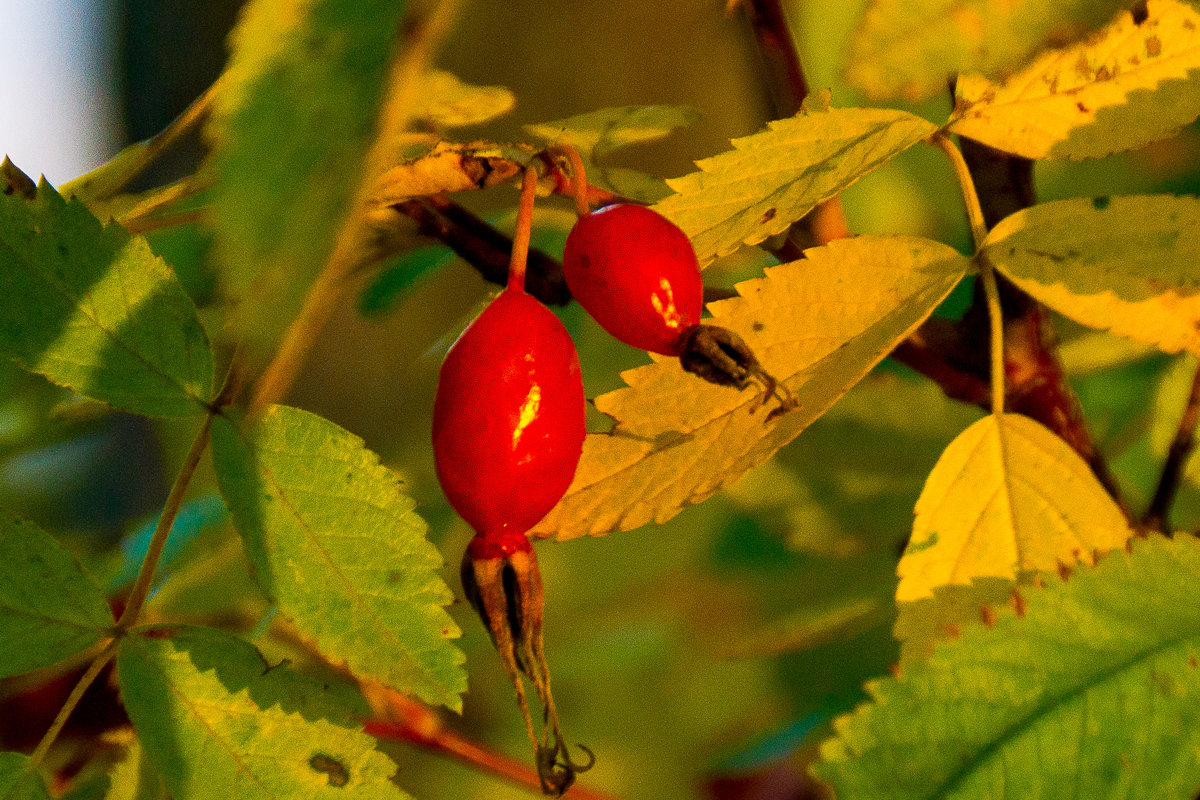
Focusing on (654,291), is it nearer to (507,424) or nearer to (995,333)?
(507,424)

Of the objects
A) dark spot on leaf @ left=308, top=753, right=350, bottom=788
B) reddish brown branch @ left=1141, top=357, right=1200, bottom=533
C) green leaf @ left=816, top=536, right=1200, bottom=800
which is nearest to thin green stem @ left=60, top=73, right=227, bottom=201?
dark spot on leaf @ left=308, top=753, right=350, bottom=788

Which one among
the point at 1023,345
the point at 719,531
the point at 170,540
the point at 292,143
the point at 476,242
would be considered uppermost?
the point at 292,143

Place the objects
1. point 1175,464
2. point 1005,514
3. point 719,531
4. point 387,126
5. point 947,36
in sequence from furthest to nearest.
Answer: point 719,531 → point 1175,464 → point 1005,514 → point 947,36 → point 387,126

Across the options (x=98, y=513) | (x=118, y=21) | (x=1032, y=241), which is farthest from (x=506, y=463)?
(x=118, y=21)

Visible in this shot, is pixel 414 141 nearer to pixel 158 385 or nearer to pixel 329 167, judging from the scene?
pixel 158 385

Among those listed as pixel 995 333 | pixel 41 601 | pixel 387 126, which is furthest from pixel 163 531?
pixel 995 333

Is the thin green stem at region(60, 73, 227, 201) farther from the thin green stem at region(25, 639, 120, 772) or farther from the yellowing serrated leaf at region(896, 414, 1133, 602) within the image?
the yellowing serrated leaf at region(896, 414, 1133, 602)

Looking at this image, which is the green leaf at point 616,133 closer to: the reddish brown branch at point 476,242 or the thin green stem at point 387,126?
the reddish brown branch at point 476,242
